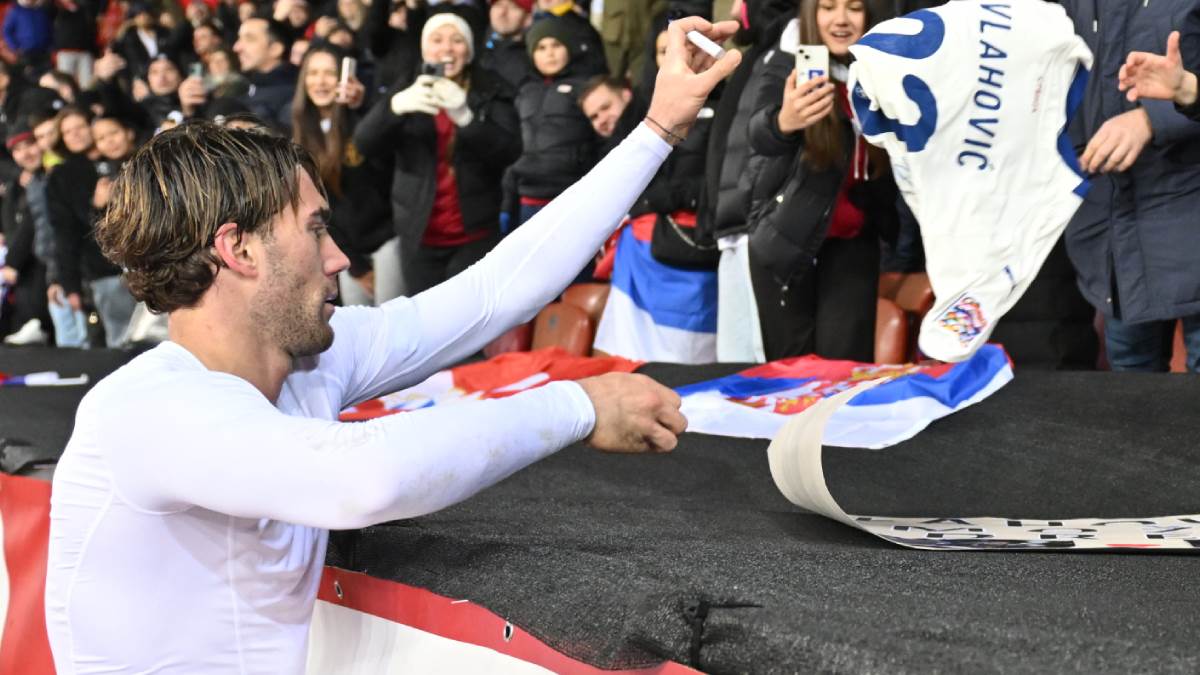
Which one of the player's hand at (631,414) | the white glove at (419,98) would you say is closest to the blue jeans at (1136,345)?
the player's hand at (631,414)

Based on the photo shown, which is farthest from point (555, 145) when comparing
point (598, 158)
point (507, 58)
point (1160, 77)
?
point (1160, 77)

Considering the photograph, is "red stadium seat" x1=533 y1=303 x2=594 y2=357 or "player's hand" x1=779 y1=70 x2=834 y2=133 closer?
"player's hand" x1=779 y1=70 x2=834 y2=133

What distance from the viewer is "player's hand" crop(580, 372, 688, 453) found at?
1.41m

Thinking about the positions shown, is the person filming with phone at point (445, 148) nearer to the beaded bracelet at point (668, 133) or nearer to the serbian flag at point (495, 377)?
the serbian flag at point (495, 377)

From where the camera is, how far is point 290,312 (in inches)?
58.5

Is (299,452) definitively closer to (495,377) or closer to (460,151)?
(495,377)

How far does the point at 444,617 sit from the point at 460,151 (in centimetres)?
329

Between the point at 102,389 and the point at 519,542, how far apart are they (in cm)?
52

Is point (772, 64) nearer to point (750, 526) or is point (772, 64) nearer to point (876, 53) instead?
point (876, 53)

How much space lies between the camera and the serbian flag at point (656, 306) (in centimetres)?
412

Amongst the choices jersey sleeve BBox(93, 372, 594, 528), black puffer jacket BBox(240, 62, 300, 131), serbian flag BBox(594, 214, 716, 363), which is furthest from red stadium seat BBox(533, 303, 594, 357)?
jersey sleeve BBox(93, 372, 594, 528)

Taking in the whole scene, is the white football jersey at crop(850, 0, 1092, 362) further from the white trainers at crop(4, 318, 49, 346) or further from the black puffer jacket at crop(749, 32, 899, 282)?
the white trainers at crop(4, 318, 49, 346)

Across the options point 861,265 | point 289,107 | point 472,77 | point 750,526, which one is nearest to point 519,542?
point 750,526

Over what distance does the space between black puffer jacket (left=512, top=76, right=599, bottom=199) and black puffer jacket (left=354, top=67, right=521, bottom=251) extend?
148mm
